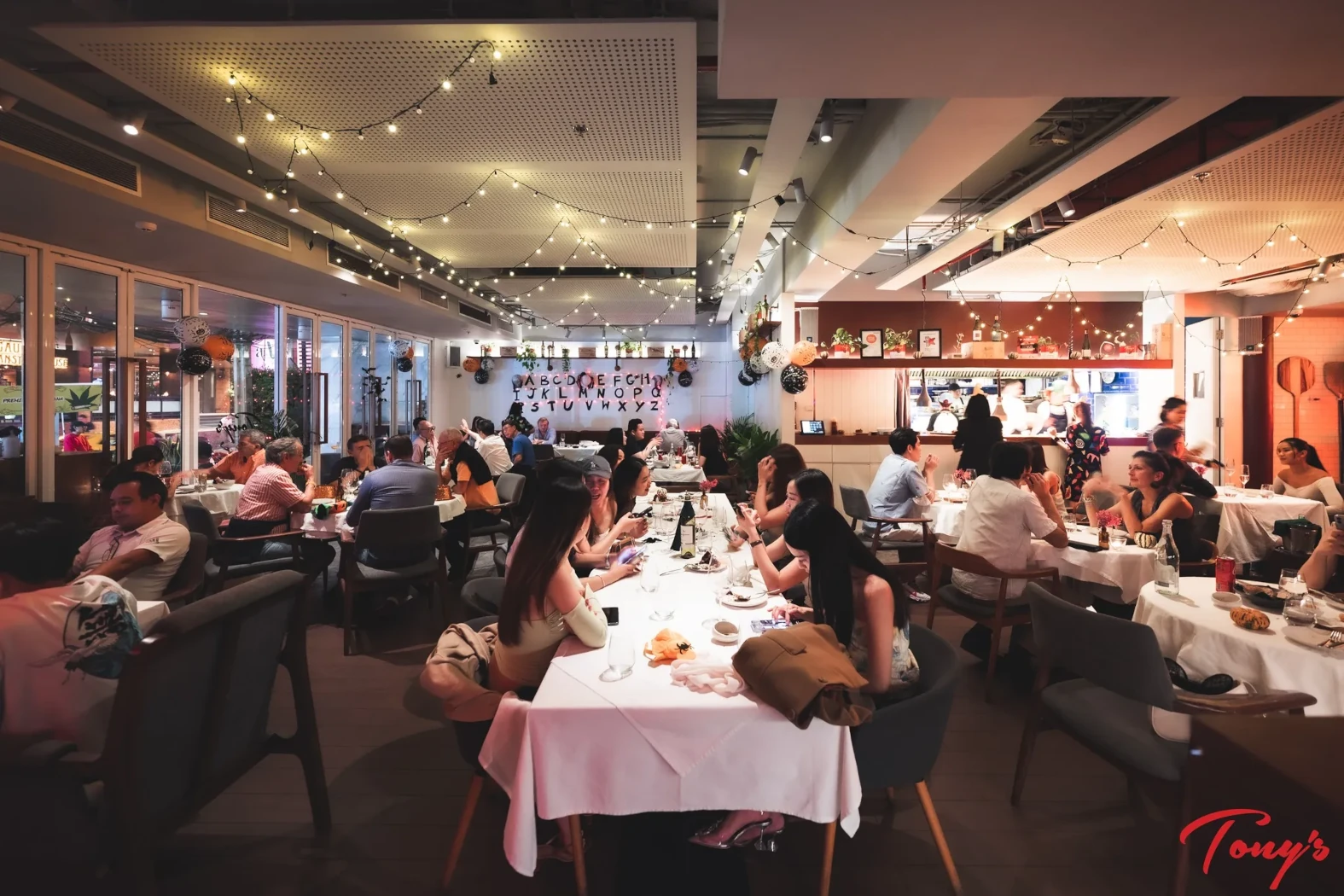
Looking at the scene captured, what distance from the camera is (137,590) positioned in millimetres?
3266

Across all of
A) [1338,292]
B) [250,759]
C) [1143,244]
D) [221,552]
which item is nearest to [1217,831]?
[250,759]

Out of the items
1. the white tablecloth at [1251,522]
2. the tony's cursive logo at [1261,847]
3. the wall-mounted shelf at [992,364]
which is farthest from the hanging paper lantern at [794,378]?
the tony's cursive logo at [1261,847]

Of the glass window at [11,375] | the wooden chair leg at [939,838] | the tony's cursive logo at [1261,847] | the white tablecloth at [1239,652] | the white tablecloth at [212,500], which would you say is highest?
the glass window at [11,375]

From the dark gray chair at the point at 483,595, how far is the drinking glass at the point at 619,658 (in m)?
0.77

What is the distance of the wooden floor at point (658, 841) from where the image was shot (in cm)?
219

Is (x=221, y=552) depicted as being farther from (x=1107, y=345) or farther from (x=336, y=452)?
(x=1107, y=345)

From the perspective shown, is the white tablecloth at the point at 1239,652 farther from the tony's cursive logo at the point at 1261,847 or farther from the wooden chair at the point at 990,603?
the tony's cursive logo at the point at 1261,847

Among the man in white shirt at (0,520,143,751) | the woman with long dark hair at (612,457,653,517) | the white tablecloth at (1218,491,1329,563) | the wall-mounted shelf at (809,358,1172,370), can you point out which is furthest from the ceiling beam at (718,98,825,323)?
the white tablecloth at (1218,491,1329,563)

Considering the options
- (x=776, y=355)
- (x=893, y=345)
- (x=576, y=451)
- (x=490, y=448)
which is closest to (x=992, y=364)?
(x=893, y=345)

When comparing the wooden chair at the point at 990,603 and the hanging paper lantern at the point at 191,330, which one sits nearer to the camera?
the wooden chair at the point at 990,603

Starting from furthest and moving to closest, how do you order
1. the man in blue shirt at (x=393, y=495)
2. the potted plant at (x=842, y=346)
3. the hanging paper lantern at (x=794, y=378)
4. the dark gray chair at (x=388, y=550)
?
the potted plant at (x=842, y=346), the hanging paper lantern at (x=794, y=378), the man in blue shirt at (x=393, y=495), the dark gray chair at (x=388, y=550)

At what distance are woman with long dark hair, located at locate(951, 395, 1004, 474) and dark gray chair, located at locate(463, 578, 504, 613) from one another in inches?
207

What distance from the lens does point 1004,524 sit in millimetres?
3727

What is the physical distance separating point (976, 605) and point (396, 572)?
3.68 metres
